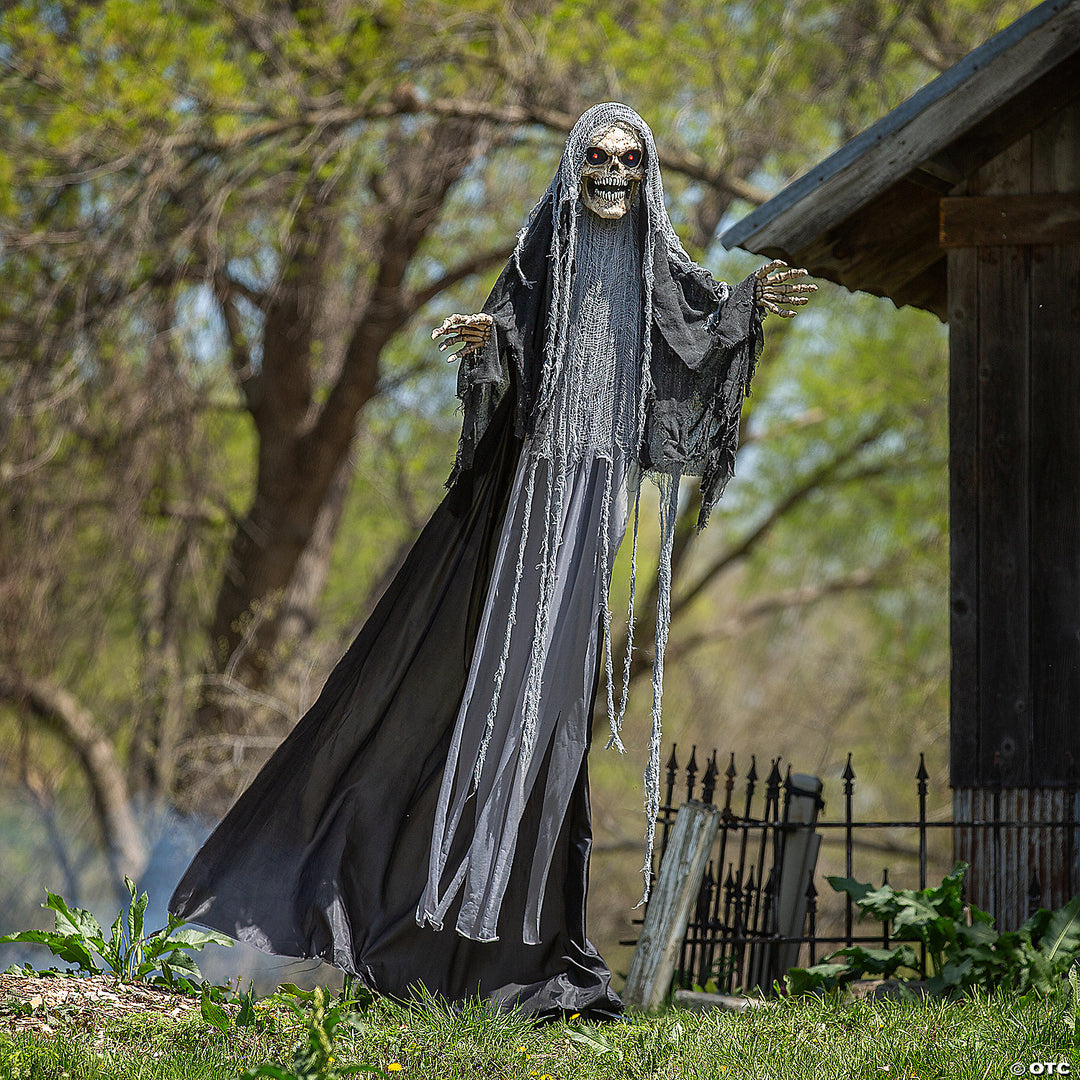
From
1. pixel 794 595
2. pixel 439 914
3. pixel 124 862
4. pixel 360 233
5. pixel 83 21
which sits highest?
pixel 83 21

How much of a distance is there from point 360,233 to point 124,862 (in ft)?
21.2

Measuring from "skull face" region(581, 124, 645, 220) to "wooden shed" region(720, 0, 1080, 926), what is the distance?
4.03 feet

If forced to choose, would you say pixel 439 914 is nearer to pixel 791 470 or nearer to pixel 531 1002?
pixel 531 1002

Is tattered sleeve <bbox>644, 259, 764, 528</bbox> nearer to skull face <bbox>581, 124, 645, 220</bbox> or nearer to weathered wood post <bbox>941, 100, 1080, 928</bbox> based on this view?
skull face <bbox>581, 124, 645, 220</bbox>

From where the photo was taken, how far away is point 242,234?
10383 mm

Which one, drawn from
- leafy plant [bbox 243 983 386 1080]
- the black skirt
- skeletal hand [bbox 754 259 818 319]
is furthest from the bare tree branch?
skeletal hand [bbox 754 259 818 319]

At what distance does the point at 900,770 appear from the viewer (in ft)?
53.4

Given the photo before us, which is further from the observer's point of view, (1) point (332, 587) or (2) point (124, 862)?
(1) point (332, 587)

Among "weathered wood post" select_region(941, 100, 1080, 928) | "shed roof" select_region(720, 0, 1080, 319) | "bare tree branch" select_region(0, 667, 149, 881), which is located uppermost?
"shed roof" select_region(720, 0, 1080, 319)

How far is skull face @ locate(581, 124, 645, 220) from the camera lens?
4301mm

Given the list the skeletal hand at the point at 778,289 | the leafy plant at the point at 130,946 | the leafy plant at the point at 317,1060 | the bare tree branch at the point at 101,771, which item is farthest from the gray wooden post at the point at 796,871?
the bare tree branch at the point at 101,771

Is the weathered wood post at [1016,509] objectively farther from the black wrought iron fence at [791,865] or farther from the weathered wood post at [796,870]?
the weathered wood post at [796,870]

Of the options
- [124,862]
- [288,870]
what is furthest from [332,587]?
[288,870]

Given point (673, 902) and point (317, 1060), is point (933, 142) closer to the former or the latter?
point (673, 902)
